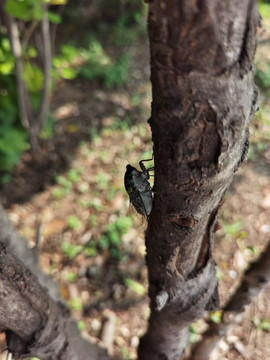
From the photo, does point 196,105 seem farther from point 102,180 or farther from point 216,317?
point 102,180

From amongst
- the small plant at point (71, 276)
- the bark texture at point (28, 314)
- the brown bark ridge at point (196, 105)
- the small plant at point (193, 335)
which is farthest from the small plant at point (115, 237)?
the brown bark ridge at point (196, 105)

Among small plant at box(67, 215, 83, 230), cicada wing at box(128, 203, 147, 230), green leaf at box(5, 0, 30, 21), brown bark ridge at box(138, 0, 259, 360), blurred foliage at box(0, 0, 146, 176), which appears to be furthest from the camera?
small plant at box(67, 215, 83, 230)

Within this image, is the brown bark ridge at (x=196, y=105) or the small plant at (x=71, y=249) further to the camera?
the small plant at (x=71, y=249)

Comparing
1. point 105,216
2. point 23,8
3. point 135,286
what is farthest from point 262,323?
point 23,8

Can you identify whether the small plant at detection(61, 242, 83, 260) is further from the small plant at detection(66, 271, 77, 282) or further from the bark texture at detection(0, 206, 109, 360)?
the bark texture at detection(0, 206, 109, 360)

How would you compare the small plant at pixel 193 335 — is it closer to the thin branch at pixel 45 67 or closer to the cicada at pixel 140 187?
the cicada at pixel 140 187

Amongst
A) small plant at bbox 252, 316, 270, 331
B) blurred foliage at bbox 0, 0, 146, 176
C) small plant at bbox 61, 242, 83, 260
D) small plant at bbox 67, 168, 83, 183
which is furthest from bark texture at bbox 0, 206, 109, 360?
small plant at bbox 67, 168, 83, 183

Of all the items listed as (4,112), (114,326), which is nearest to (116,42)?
(4,112)
